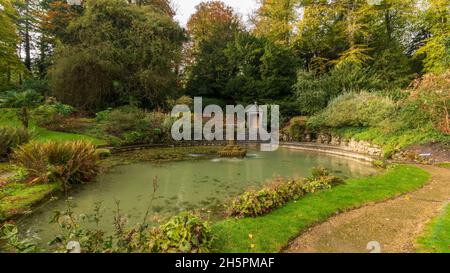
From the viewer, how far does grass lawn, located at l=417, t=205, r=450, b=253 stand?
391 cm

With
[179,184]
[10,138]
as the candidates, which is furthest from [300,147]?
[10,138]

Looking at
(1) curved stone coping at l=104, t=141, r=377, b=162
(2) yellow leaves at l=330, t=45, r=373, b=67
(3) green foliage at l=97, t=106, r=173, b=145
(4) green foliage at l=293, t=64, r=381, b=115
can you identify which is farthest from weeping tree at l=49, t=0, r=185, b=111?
(2) yellow leaves at l=330, t=45, r=373, b=67

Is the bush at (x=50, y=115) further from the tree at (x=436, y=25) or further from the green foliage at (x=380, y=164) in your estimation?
the tree at (x=436, y=25)

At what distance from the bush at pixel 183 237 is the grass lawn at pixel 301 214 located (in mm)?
260

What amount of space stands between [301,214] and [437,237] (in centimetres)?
200

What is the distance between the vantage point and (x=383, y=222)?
4.96 m

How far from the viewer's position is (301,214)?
5.28 meters

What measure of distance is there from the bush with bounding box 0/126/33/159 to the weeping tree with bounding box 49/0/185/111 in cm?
822

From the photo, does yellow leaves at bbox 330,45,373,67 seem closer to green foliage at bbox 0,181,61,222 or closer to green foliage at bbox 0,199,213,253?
green foliage at bbox 0,181,61,222

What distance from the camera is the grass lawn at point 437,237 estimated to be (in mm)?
3912

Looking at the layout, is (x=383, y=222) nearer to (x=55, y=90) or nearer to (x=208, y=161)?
(x=208, y=161)

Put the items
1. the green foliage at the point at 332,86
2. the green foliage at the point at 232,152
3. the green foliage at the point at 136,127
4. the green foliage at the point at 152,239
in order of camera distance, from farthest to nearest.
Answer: the green foliage at the point at 332,86
the green foliage at the point at 136,127
the green foliage at the point at 232,152
the green foliage at the point at 152,239

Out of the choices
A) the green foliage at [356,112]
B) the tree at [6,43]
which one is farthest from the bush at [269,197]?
the tree at [6,43]
